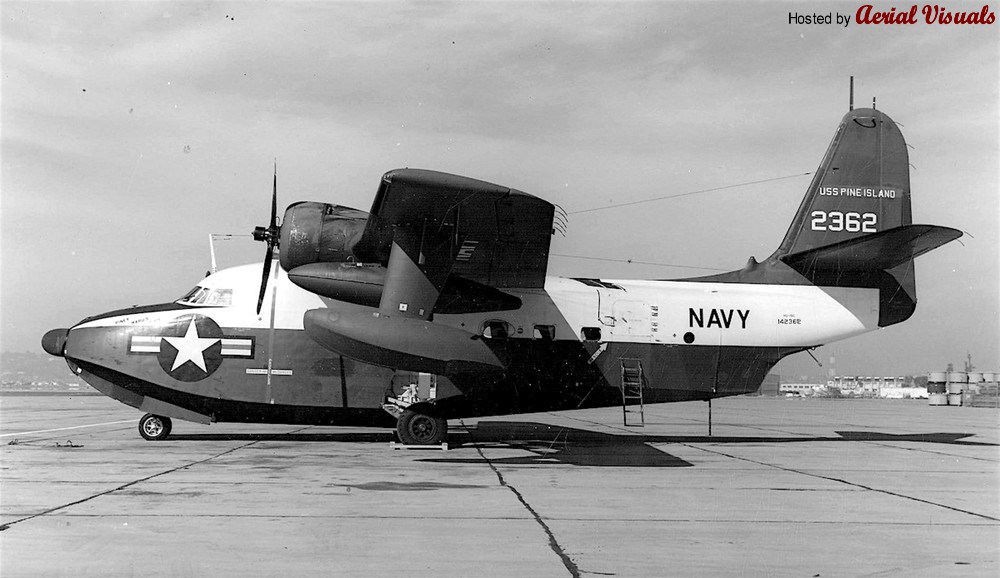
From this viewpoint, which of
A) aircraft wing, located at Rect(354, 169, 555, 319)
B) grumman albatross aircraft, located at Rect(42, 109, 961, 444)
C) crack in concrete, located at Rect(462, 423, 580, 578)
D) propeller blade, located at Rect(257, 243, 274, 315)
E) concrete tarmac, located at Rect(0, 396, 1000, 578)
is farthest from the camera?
propeller blade, located at Rect(257, 243, 274, 315)

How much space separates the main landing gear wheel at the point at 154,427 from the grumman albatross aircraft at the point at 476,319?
4 centimetres

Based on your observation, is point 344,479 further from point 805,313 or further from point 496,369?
point 805,313

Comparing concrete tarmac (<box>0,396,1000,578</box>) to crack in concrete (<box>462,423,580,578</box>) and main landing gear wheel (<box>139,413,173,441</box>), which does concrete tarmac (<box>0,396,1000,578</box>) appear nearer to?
crack in concrete (<box>462,423,580,578</box>)

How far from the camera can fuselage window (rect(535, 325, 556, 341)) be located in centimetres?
1480

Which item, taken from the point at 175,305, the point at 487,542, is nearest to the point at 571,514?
the point at 487,542

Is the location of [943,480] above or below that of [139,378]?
below

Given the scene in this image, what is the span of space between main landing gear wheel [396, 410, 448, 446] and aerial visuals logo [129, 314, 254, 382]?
300cm

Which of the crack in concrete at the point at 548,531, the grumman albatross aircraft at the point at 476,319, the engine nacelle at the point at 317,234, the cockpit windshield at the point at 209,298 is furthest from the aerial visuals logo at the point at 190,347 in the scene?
the crack in concrete at the point at 548,531

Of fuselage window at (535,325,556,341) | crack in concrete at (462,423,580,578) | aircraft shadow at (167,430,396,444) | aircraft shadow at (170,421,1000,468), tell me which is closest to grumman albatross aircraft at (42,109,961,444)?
fuselage window at (535,325,556,341)

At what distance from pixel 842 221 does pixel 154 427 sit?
44.7 ft

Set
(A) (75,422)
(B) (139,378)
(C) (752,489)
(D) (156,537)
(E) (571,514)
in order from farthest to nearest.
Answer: (A) (75,422), (B) (139,378), (C) (752,489), (E) (571,514), (D) (156,537)

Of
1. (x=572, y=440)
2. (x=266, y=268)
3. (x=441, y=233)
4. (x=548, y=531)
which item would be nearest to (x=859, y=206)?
(x=572, y=440)

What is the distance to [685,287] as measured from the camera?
51.8 ft

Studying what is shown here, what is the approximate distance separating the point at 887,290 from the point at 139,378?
45.4 feet
